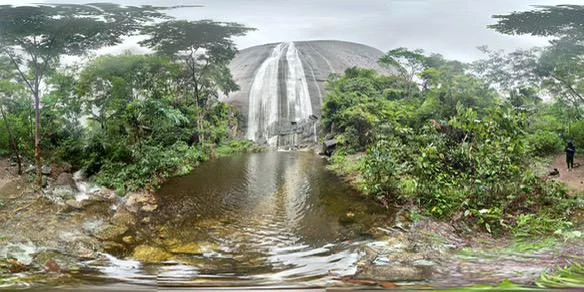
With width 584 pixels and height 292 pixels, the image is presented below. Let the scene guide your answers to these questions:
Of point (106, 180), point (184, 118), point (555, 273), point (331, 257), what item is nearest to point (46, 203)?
point (106, 180)

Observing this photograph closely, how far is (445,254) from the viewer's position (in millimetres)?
1886

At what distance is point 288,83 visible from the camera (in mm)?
2205

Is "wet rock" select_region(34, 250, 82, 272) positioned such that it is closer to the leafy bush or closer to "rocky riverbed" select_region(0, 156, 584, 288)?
"rocky riverbed" select_region(0, 156, 584, 288)

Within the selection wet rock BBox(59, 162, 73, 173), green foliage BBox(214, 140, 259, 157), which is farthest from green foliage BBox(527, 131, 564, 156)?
wet rock BBox(59, 162, 73, 173)

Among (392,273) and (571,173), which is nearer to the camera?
(392,273)

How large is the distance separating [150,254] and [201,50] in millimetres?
1121

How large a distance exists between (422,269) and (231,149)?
1176mm

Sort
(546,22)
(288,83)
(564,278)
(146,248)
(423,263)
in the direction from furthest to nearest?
(146,248), (288,83), (546,22), (423,263), (564,278)

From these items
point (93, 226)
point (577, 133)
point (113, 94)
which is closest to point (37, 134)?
point (113, 94)

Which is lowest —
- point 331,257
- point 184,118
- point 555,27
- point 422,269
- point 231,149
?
point 331,257

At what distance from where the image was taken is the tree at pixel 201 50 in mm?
1817

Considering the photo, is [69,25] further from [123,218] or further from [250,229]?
[250,229]

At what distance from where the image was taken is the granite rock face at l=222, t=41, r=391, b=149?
1926mm

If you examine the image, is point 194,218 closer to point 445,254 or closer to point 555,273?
point 445,254
